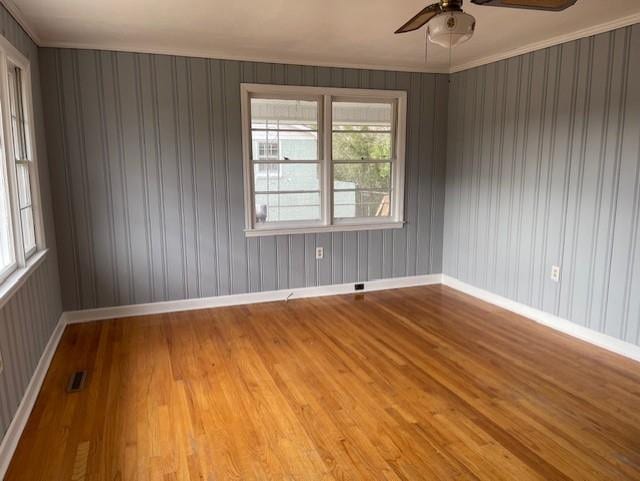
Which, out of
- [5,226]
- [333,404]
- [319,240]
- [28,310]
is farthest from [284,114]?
[333,404]

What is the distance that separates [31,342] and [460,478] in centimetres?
253

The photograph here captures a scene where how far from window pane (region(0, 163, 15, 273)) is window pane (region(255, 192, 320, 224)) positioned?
2262 mm

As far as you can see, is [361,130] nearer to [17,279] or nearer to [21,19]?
[21,19]

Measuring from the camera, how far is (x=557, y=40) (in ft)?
12.0

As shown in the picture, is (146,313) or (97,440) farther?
(146,313)

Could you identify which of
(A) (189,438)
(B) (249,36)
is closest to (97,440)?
(A) (189,438)

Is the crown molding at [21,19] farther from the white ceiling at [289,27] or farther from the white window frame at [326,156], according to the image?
the white window frame at [326,156]

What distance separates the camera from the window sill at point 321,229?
14.9 feet

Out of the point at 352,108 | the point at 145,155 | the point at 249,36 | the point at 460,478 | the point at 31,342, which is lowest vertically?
the point at 460,478

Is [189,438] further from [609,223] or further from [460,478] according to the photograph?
[609,223]

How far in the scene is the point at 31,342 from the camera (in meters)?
2.83

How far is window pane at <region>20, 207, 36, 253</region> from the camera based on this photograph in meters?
3.10

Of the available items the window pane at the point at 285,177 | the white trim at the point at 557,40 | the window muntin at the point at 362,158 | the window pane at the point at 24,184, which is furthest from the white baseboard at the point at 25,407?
the white trim at the point at 557,40

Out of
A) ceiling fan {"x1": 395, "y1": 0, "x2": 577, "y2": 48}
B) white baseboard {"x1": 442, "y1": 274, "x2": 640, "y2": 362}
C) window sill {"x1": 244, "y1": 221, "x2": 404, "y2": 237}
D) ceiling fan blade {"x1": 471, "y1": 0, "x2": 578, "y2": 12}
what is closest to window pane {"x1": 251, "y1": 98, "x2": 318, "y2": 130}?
window sill {"x1": 244, "y1": 221, "x2": 404, "y2": 237}
